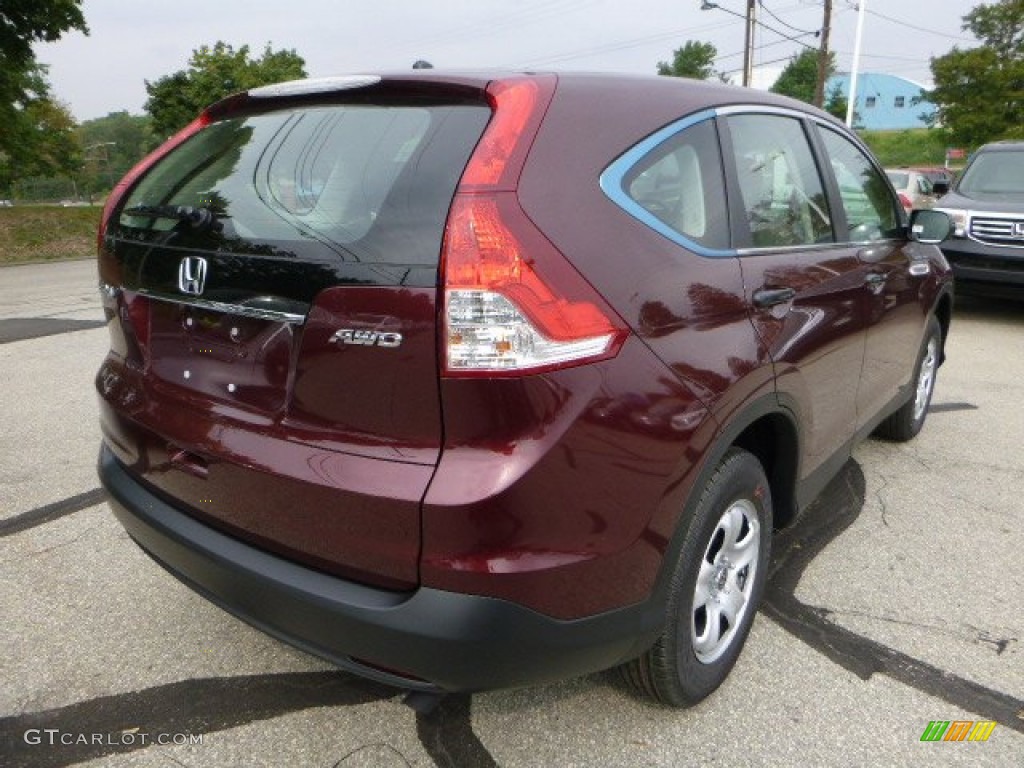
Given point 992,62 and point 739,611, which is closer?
point 739,611

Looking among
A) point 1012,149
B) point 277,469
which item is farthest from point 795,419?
point 1012,149

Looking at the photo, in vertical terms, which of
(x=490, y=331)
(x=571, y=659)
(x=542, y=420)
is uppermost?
(x=490, y=331)

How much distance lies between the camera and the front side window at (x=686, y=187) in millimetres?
1892

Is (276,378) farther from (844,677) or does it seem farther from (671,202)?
(844,677)

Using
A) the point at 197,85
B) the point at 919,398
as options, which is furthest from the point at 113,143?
the point at 919,398

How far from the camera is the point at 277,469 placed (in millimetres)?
1775

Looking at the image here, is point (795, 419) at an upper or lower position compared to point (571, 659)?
upper

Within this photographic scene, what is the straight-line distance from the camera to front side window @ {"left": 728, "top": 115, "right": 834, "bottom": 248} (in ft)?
7.62

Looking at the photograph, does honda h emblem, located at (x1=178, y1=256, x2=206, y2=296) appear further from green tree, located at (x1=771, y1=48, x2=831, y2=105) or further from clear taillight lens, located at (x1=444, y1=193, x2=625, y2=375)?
green tree, located at (x1=771, y1=48, x2=831, y2=105)

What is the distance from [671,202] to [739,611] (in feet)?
4.06

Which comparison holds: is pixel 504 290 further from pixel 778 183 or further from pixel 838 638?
pixel 838 638

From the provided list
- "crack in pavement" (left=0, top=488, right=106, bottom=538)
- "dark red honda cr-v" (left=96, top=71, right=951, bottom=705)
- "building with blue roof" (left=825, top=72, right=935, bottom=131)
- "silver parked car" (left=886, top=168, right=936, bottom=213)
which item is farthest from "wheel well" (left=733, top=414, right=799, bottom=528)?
"building with blue roof" (left=825, top=72, right=935, bottom=131)

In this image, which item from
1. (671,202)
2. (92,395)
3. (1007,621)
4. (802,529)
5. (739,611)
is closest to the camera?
(671,202)

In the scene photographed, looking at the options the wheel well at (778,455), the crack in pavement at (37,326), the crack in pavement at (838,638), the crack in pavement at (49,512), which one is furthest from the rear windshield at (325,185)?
the crack in pavement at (37,326)
